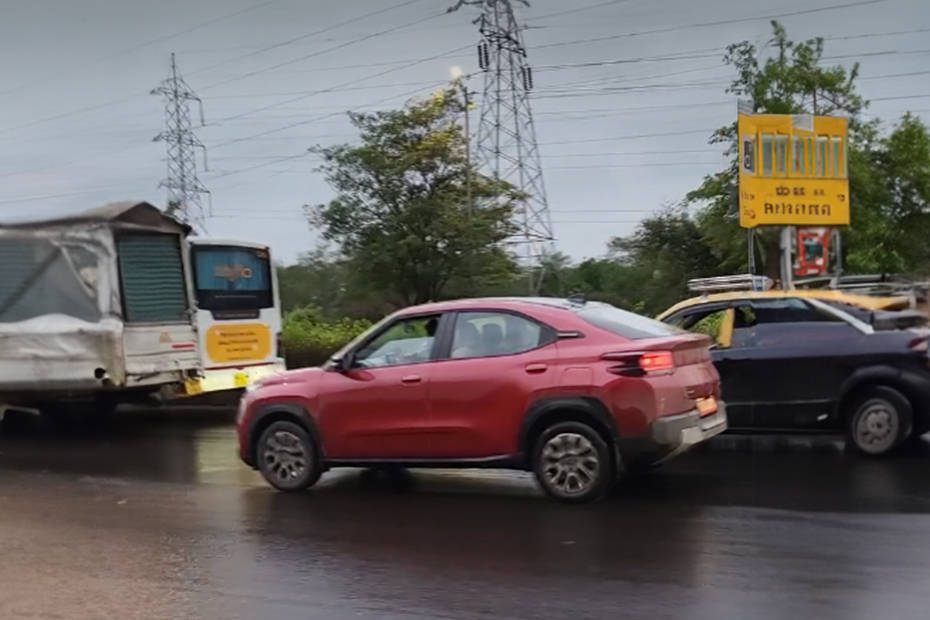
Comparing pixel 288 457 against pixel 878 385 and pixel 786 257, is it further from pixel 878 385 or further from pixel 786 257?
pixel 786 257

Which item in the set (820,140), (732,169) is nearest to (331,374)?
(820,140)

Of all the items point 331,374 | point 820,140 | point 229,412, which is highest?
point 820,140

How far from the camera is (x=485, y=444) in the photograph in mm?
7742

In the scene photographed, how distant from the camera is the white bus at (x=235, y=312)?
13281 millimetres

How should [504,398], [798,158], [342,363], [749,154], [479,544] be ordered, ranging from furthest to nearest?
[798,158], [749,154], [342,363], [504,398], [479,544]

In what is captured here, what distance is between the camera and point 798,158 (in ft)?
52.9

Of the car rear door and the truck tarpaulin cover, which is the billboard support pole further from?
the truck tarpaulin cover

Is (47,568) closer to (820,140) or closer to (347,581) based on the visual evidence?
(347,581)

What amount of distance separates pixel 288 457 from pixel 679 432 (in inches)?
133

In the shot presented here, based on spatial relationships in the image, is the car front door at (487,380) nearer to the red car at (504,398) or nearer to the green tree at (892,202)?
the red car at (504,398)

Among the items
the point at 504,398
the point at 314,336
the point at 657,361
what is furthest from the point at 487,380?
the point at 314,336

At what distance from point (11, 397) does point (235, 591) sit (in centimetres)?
854

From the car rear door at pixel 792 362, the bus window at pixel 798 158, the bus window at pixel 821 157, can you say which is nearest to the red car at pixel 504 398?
the car rear door at pixel 792 362

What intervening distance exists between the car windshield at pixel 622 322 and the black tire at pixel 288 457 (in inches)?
102
